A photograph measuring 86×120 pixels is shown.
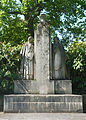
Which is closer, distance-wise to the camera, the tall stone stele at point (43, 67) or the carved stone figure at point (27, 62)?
the tall stone stele at point (43, 67)

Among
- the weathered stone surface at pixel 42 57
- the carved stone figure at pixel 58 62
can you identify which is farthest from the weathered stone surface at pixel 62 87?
the carved stone figure at pixel 58 62

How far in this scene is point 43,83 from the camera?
776cm

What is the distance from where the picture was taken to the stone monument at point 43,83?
699cm

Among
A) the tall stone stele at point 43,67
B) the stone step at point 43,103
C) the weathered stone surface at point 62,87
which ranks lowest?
the stone step at point 43,103

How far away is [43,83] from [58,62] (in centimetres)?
127

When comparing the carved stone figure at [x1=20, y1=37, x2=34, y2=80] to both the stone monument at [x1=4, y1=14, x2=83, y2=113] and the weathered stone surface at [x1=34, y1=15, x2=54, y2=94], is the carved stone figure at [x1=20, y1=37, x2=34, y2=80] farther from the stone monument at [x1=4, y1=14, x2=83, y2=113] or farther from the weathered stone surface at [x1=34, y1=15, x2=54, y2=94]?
the weathered stone surface at [x1=34, y1=15, x2=54, y2=94]

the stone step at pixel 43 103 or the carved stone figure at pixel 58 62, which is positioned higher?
the carved stone figure at pixel 58 62

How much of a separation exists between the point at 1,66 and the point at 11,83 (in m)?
1.04

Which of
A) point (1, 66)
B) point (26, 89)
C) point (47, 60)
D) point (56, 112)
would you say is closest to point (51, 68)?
point (47, 60)

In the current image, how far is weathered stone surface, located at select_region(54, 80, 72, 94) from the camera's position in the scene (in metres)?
7.82

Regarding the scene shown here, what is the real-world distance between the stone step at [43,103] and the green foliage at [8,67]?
185cm

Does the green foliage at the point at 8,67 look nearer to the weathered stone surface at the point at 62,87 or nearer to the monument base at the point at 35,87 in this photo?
the monument base at the point at 35,87

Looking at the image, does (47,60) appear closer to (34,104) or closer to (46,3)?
(34,104)

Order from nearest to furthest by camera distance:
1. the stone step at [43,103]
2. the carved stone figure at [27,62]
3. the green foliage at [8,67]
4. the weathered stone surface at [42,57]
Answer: the stone step at [43,103]
the weathered stone surface at [42,57]
the carved stone figure at [27,62]
the green foliage at [8,67]
